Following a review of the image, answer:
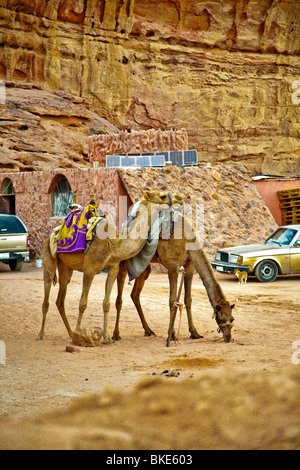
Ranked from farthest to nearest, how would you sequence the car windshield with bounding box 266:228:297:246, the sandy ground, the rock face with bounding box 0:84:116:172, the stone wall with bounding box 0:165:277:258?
the rock face with bounding box 0:84:116:172, the stone wall with bounding box 0:165:277:258, the car windshield with bounding box 266:228:297:246, the sandy ground

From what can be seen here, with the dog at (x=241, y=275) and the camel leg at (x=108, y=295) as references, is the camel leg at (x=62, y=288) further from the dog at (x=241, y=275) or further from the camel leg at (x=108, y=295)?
the dog at (x=241, y=275)

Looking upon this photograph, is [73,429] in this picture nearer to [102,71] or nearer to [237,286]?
[237,286]

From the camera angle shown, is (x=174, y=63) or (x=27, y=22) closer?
(x=27, y=22)

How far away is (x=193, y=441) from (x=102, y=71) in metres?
38.4

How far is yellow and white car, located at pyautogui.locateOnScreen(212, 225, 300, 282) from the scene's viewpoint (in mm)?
15453

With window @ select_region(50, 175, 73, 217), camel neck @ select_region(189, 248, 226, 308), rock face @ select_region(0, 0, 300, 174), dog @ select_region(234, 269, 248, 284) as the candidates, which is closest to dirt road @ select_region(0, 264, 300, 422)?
camel neck @ select_region(189, 248, 226, 308)

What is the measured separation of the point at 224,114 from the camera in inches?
1735

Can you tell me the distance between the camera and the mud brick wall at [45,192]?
17.9 m

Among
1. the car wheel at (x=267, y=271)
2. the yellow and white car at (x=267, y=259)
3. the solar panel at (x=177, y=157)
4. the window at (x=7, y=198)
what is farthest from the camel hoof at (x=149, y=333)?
the window at (x=7, y=198)

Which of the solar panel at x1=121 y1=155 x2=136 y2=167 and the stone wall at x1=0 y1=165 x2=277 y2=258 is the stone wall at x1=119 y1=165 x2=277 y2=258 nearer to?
the stone wall at x1=0 y1=165 x2=277 y2=258

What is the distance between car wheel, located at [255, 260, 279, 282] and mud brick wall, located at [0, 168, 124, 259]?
16.4 ft

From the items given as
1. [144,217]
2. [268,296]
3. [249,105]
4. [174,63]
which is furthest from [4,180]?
[249,105]

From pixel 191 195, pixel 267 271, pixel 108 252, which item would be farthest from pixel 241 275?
pixel 108 252

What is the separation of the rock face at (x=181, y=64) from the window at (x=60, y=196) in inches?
775
